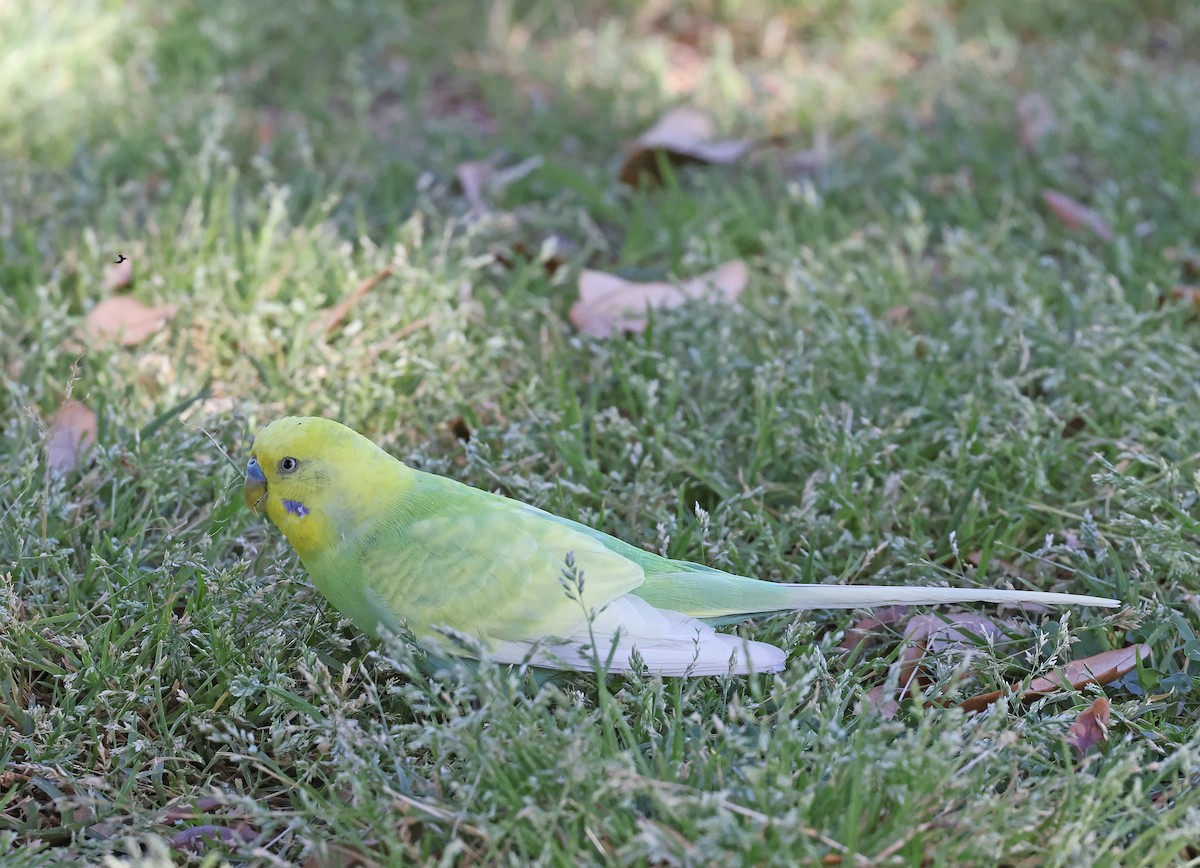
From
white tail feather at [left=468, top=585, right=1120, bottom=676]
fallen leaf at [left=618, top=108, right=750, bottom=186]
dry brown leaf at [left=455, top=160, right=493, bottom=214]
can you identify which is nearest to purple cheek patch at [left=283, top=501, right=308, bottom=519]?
white tail feather at [left=468, top=585, right=1120, bottom=676]

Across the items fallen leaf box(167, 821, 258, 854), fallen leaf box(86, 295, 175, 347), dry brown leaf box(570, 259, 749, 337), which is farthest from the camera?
dry brown leaf box(570, 259, 749, 337)

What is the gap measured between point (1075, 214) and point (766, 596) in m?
2.14

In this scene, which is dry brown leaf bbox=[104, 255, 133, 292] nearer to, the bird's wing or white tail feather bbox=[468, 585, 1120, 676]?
the bird's wing

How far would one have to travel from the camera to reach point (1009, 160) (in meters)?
3.92

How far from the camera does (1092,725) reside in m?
1.98

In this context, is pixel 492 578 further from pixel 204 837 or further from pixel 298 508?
pixel 204 837

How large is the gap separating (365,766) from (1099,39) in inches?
176

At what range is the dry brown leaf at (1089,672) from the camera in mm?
2080

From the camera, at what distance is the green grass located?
1738 millimetres

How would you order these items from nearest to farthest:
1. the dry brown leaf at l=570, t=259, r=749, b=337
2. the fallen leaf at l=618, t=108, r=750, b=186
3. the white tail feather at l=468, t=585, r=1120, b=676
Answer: the white tail feather at l=468, t=585, r=1120, b=676, the dry brown leaf at l=570, t=259, r=749, b=337, the fallen leaf at l=618, t=108, r=750, b=186

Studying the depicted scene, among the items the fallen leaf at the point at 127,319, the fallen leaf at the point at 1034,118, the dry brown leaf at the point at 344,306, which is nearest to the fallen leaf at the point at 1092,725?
the dry brown leaf at the point at 344,306

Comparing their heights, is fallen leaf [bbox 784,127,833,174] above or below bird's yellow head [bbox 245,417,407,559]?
below

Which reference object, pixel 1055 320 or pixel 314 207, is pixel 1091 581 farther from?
pixel 314 207

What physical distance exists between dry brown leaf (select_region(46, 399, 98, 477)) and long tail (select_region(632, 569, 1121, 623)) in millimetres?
1286
